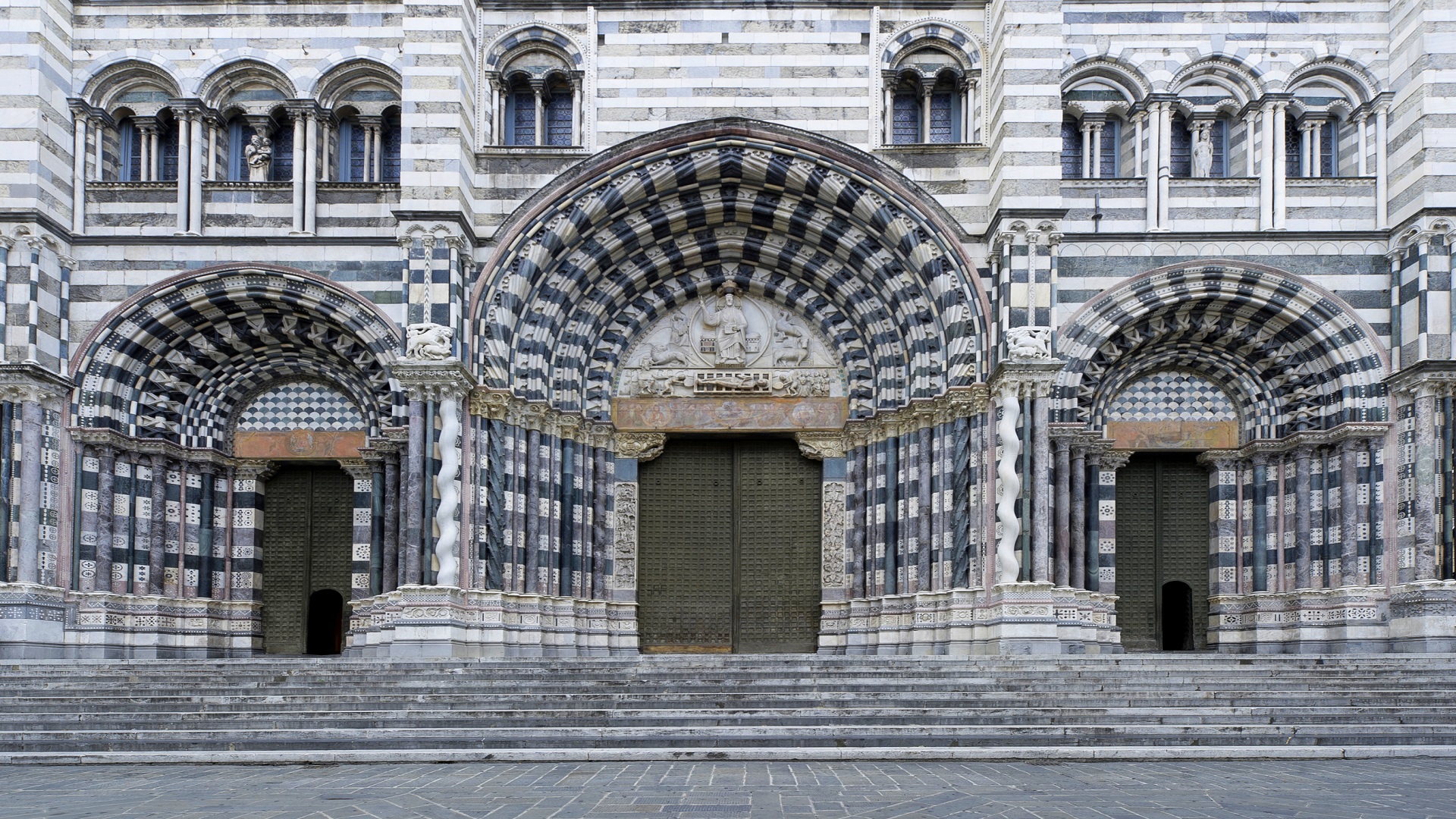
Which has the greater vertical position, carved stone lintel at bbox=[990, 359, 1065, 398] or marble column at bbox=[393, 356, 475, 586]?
carved stone lintel at bbox=[990, 359, 1065, 398]

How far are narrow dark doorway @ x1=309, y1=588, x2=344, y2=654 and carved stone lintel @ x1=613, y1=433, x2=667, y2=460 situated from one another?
17.9 feet

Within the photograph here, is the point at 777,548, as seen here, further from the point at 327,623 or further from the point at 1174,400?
the point at 327,623

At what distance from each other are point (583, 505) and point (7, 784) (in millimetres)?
11840

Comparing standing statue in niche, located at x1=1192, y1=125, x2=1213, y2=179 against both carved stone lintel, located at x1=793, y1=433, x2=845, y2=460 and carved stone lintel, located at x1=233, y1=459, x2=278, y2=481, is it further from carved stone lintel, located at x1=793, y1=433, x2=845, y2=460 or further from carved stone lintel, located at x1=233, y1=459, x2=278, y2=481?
carved stone lintel, located at x1=233, y1=459, x2=278, y2=481

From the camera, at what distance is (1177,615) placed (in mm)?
22766

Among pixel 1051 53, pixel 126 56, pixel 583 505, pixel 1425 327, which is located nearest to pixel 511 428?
pixel 583 505

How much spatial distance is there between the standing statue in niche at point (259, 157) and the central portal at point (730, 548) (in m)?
8.20

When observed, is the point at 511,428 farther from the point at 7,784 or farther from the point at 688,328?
the point at 7,784

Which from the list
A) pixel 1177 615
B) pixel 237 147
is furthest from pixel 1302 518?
pixel 237 147

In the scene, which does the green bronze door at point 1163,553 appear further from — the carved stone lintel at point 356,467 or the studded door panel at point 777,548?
the carved stone lintel at point 356,467

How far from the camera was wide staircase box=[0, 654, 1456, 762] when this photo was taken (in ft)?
44.7

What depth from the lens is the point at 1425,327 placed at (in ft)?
66.0

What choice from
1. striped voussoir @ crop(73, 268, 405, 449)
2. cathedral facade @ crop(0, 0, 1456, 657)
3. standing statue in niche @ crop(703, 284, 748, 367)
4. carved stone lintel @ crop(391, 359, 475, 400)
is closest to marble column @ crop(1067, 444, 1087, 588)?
cathedral facade @ crop(0, 0, 1456, 657)

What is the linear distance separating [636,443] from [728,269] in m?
3.44
